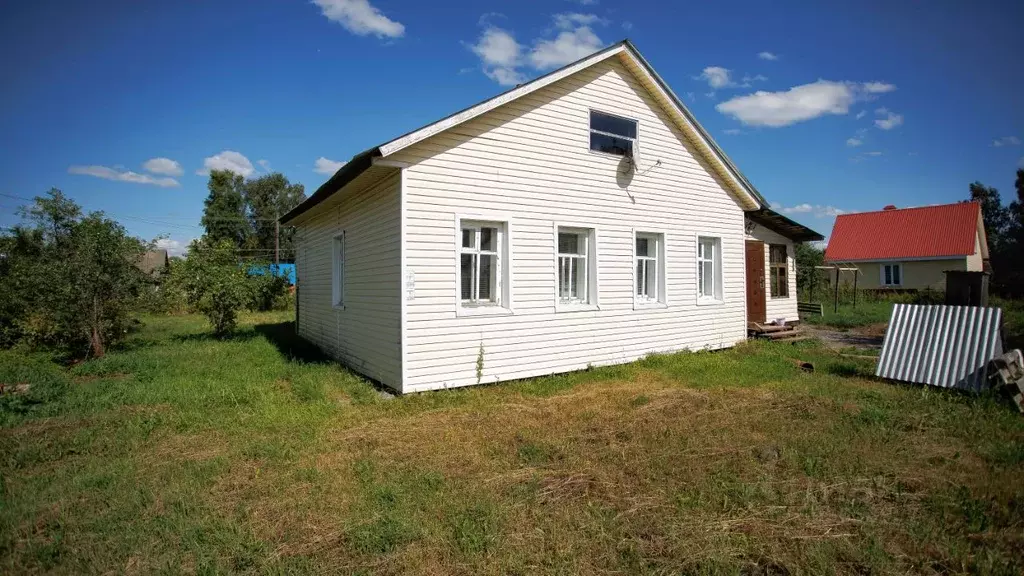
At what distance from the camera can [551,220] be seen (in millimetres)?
9320

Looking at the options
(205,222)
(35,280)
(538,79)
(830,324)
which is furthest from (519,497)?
(205,222)

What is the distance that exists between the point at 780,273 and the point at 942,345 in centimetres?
925

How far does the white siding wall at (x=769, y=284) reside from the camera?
50.8 feet

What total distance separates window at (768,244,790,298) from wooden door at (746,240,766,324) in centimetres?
208

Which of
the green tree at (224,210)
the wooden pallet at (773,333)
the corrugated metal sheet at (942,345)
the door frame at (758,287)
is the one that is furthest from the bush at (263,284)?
the green tree at (224,210)

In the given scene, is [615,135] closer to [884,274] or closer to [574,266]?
[574,266]

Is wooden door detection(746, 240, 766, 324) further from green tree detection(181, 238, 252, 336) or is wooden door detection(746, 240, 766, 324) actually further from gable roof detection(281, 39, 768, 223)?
green tree detection(181, 238, 252, 336)

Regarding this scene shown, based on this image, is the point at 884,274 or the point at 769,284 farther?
the point at 884,274

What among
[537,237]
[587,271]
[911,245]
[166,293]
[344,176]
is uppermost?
[911,245]

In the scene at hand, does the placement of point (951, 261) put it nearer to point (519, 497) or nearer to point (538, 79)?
point (538, 79)

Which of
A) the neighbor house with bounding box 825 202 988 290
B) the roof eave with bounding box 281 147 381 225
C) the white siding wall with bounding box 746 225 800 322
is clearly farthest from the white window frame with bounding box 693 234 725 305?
the neighbor house with bounding box 825 202 988 290

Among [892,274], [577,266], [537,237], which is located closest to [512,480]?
[537,237]

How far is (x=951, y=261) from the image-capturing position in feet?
98.3

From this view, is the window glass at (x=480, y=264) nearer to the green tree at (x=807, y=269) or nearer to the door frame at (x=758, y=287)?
the door frame at (x=758, y=287)
